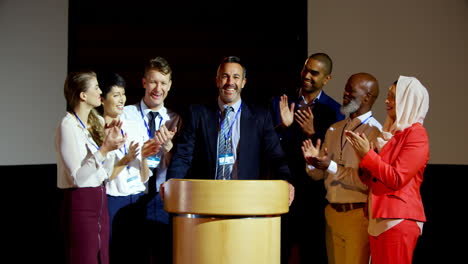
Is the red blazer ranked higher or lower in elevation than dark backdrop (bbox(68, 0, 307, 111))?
lower

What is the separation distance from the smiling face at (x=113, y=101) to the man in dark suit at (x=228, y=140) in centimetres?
52

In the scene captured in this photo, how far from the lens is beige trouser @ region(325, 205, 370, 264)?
364 cm

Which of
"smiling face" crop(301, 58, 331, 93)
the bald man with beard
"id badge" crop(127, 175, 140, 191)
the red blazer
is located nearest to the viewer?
the red blazer

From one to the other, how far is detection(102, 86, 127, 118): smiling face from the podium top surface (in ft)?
4.54

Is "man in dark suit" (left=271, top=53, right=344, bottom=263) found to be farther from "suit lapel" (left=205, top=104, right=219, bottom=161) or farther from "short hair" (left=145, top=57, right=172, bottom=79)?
"short hair" (left=145, top=57, right=172, bottom=79)

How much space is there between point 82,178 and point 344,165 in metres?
1.82

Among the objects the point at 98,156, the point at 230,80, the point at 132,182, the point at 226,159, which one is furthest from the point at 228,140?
the point at 98,156

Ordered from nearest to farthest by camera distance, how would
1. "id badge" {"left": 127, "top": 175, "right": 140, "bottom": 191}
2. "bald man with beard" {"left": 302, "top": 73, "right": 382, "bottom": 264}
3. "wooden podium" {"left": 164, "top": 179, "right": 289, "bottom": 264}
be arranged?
"wooden podium" {"left": 164, "top": 179, "right": 289, "bottom": 264}, "bald man with beard" {"left": 302, "top": 73, "right": 382, "bottom": 264}, "id badge" {"left": 127, "top": 175, "right": 140, "bottom": 191}

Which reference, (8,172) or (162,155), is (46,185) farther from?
(162,155)

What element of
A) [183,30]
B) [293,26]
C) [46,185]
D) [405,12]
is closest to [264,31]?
[293,26]

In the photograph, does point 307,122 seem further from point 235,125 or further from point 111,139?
point 111,139

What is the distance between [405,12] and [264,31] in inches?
58.6

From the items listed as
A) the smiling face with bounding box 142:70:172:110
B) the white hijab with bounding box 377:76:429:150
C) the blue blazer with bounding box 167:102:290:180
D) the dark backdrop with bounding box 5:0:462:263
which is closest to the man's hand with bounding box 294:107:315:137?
the blue blazer with bounding box 167:102:290:180

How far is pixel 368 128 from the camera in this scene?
3.81 m
